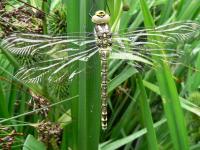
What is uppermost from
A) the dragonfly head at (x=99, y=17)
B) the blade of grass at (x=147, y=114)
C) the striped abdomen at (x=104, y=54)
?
the dragonfly head at (x=99, y=17)

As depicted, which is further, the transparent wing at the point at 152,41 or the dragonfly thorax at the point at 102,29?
the transparent wing at the point at 152,41

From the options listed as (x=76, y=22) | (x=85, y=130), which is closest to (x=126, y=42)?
(x=76, y=22)

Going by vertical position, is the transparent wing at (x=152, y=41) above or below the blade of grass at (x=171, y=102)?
above

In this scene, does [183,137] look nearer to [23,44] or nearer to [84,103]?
[84,103]

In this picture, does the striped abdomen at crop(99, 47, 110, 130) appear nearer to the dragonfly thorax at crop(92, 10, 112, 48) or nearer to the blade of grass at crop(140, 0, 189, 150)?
the dragonfly thorax at crop(92, 10, 112, 48)

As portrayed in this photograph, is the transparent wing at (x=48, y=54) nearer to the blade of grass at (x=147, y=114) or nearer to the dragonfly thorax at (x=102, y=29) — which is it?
the dragonfly thorax at (x=102, y=29)

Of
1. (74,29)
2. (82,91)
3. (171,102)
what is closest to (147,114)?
(171,102)

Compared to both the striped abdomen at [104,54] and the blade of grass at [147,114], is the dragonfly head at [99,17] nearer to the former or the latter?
the striped abdomen at [104,54]

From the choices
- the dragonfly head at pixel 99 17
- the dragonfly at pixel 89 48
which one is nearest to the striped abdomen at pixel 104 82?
the dragonfly at pixel 89 48
